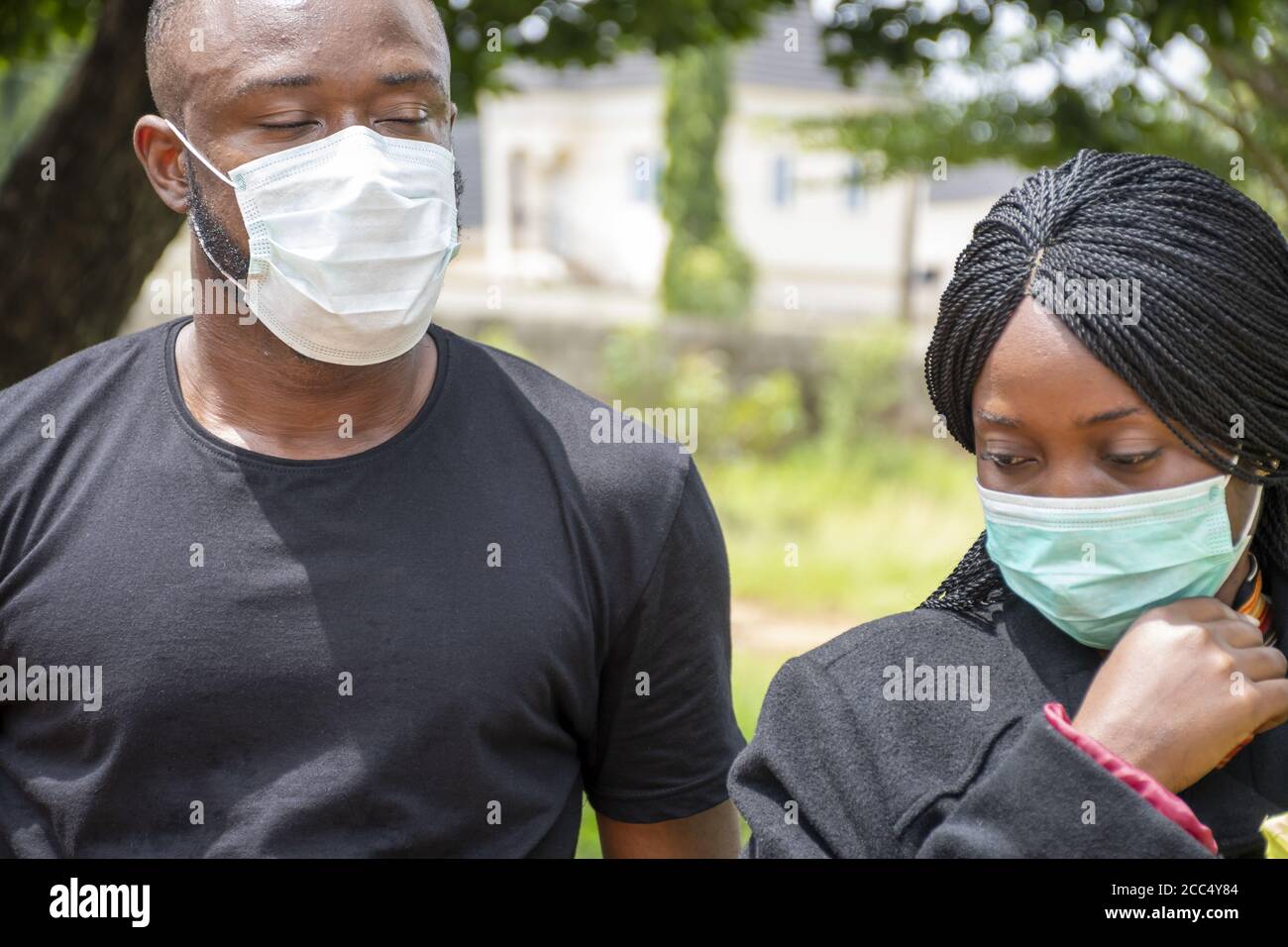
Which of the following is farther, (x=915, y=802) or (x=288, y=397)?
(x=288, y=397)

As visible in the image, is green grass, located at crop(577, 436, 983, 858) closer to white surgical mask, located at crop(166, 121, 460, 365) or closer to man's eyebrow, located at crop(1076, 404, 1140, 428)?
white surgical mask, located at crop(166, 121, 460, 365)

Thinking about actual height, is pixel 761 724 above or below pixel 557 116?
above

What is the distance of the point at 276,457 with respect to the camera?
2373 mm

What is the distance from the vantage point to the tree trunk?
4.43 m

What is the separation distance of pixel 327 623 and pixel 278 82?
850 millimetres

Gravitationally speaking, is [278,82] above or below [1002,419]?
above

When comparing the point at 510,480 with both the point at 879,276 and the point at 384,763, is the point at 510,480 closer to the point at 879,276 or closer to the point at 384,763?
the point at 384,763

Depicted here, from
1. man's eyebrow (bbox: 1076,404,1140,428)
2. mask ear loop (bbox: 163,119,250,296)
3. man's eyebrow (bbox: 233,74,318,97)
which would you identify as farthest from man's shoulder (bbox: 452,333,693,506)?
man's eyebrow (bbox: 1076,404,1140,428)

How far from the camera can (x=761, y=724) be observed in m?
2.03

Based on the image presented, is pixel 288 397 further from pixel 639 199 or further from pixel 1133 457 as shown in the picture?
pixel 639 199

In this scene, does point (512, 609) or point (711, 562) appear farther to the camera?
point (711, 562)

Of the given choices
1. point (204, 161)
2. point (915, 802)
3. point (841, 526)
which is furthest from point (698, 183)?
point (915, 802)

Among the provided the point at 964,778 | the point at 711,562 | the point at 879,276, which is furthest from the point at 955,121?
the point at 879,276

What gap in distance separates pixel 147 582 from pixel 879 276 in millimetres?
24109
